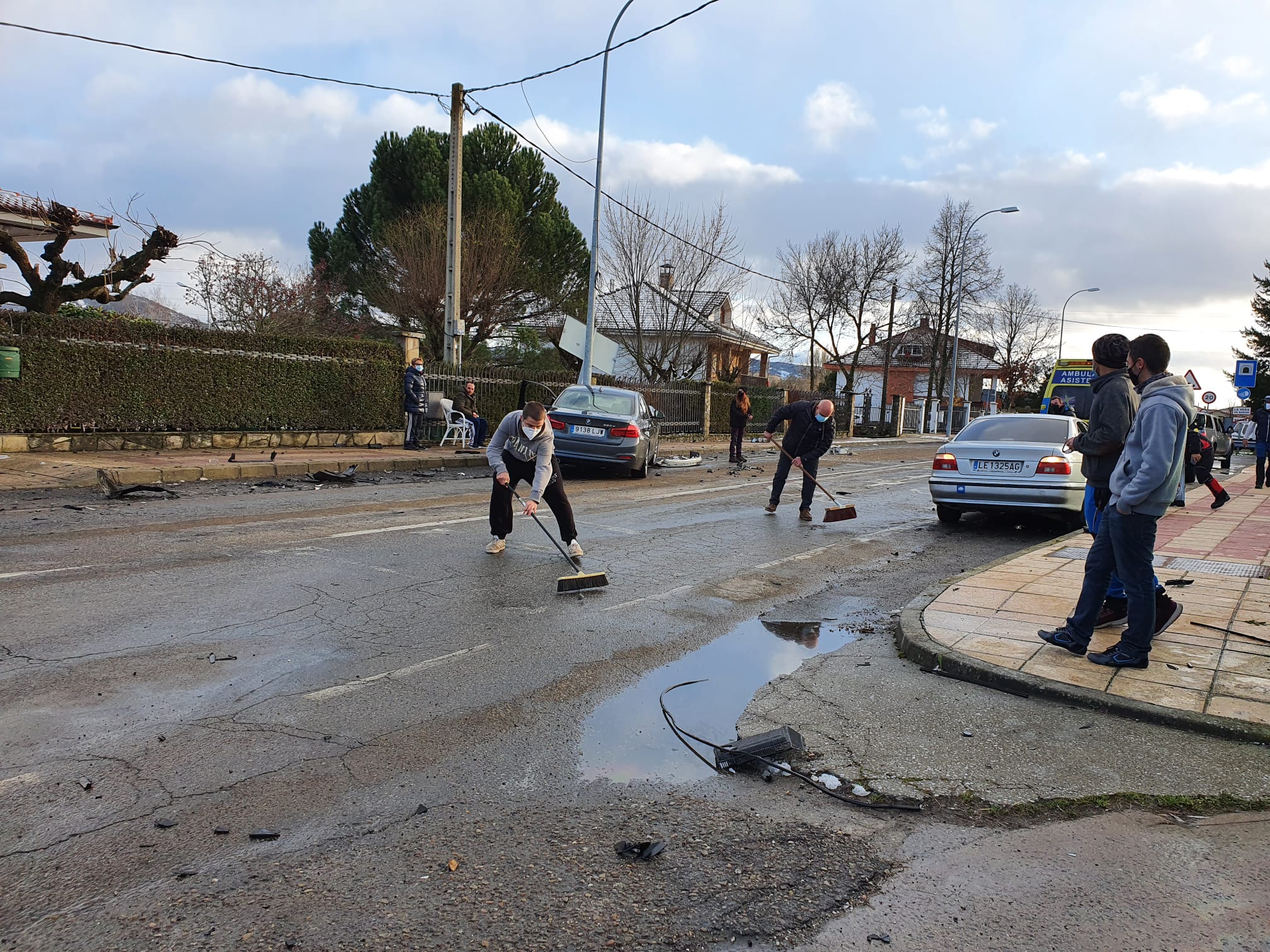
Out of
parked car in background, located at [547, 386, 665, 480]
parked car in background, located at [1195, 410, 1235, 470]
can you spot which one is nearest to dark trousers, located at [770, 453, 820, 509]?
parked car in background, located at [547, 386, 665, 480]

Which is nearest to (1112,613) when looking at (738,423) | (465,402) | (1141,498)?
(1141,498)

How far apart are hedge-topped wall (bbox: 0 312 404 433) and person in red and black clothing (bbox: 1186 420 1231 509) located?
1523 centimetres

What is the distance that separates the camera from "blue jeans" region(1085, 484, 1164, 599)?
5.64 metres

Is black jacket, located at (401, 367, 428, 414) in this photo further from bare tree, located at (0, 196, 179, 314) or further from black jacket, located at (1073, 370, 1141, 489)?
black jacket, located at (1073, 370, 1141, 489)

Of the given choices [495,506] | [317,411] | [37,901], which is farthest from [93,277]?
[37,901]

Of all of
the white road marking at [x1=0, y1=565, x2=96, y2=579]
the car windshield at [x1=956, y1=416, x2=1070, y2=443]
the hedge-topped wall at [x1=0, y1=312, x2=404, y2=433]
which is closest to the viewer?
the white road marking at [x1=0, y1=565, x2=96, y2=579]

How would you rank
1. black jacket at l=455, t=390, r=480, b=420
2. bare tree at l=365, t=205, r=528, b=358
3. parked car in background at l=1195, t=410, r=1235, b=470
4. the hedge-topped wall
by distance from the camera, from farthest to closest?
bare tree at l=365, t=205, r=528, b=358 → parked car in background at l=1195, t=410, r=1235, b=470 → black jacket at l=455, t=390, r=480, b=420 → the hedge-topped wall

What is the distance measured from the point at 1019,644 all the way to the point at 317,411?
1568cm

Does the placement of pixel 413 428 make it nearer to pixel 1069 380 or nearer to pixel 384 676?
pixel 384 676

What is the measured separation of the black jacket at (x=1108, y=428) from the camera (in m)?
5.39

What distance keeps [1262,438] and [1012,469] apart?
34.0 feet

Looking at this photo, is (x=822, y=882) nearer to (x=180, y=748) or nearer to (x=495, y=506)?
(x=180, y=748)

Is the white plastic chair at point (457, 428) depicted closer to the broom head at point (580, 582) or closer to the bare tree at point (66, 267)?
the bare tree at point (66, 267)

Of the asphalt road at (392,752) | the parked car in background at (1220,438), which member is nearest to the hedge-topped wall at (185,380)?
the asphalt road at (392,752)
